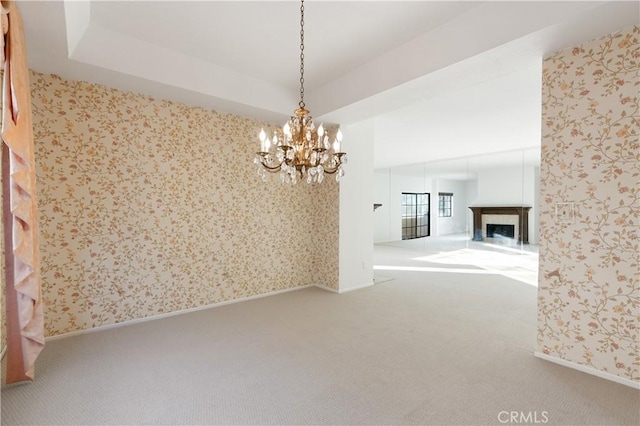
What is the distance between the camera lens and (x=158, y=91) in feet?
9.99

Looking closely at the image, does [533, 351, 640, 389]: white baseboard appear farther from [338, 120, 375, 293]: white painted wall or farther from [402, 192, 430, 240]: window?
[402, 192, 430, 240]: window

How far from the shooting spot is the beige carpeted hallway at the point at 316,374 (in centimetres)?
172

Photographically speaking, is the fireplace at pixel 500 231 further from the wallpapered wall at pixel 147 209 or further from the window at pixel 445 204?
the wallpapered wall at pixel 147 209

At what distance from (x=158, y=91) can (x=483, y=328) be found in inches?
157

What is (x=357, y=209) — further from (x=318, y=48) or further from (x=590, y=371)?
(x=590, y=371)

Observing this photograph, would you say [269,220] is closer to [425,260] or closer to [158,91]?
[158,91]

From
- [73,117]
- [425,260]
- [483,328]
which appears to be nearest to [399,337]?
[483,328]

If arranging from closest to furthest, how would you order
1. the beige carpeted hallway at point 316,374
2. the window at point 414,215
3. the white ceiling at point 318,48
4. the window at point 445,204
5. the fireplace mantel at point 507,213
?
the beige carpeted hallway at point 316,374 → the white ceiling at point 318,48 → the fireplace mantel at point 507,213 → the window at point 445,204 → the window at point 414,215

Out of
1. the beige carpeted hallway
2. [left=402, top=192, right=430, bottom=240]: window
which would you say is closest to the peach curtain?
the beige carpeted hallway

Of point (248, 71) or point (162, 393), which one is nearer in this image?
point (162, 393)

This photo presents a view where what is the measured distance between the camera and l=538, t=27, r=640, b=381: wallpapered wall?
6.37ft

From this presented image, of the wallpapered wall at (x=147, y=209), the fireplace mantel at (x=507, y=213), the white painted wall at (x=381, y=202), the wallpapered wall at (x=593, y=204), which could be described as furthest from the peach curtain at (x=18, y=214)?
the white painted wall at (x=381, y=202)

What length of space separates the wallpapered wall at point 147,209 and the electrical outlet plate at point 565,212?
250 centimetres

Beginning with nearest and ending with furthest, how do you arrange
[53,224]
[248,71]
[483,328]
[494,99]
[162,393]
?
[162,393] → [53,224] → [483,328] → [248,71] → [494,99]
